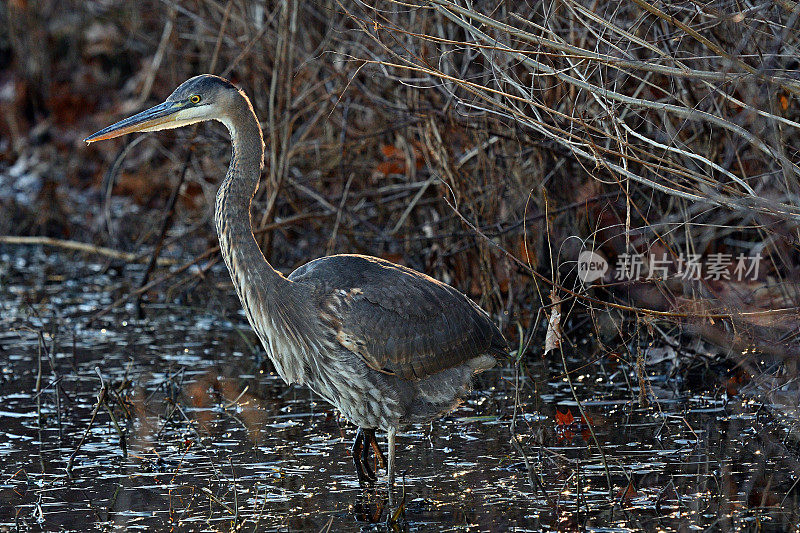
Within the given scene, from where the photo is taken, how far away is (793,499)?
14.8 feet

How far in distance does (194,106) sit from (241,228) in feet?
2.28

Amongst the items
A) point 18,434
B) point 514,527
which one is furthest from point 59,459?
point 514,527

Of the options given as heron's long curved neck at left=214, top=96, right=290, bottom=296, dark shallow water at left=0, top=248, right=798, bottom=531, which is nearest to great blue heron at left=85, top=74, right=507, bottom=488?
heron's long curved neck at left=214, top=96, right=290, bottom=296

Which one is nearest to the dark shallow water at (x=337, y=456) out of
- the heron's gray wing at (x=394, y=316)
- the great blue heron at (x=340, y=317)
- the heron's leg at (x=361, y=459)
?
the heron's leg at (x=361, y=459)

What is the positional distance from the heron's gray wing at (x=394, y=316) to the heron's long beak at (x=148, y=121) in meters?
1.02

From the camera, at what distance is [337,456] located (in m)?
5.53

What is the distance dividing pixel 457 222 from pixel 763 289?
2145 millimetres

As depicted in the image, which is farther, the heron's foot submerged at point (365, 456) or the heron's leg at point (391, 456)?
the heron's foot submerged at point (365, 456)

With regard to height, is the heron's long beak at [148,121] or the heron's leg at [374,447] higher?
the heron's long beak at [148,121]

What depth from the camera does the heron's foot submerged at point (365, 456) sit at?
513cm

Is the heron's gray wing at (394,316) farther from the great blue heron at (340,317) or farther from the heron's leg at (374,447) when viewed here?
the heron's leg at (374,447)

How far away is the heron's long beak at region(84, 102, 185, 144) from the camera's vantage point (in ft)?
17.5

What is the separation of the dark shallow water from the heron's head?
1343 millimetres

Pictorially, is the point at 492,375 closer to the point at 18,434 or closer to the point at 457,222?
the point at 457,222
